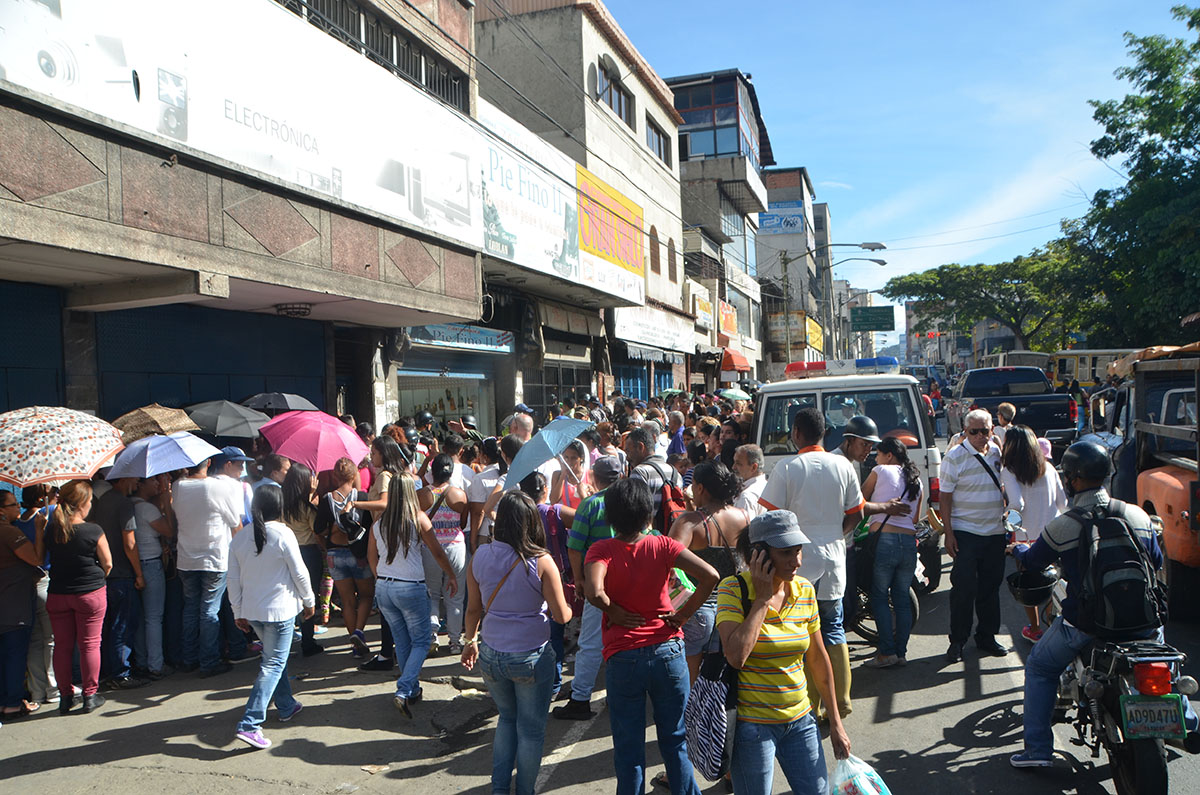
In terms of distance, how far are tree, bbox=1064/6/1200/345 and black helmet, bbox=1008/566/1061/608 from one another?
24.1m

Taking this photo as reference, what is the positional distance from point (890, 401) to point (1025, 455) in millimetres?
2678

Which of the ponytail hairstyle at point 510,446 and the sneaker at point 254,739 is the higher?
the ponytail hairstyle at point 510,446

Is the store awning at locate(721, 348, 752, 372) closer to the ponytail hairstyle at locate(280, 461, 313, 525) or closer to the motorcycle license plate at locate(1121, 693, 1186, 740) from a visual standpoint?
the ponytail hairstyle at locate(280, 461, 313, 525)

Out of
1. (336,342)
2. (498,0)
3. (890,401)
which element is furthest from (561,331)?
(890,401)

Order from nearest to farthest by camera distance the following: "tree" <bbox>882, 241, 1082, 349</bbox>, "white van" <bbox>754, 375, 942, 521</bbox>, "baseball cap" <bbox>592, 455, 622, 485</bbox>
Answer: "baseball cap" <bbox>592, 455, 622, 485</bbox> → "white van" <bbox>754, 375, 942, 521</bbox> → "tree" <bbox>882, 241, 1082, 349</bbox>

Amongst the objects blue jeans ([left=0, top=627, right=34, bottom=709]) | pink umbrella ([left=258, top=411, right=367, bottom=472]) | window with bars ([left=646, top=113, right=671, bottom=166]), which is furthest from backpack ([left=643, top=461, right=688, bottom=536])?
window with bars ([left=646, top=113, right=671, bottom=166])

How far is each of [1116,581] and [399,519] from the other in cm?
406

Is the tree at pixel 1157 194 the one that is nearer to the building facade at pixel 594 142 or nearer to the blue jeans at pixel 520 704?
the building facade at pixel 594 142

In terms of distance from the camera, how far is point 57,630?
5.76 meters

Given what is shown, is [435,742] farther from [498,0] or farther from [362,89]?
[498,0]

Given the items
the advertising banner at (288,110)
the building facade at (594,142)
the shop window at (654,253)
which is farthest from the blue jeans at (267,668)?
the shop window at (654,253)

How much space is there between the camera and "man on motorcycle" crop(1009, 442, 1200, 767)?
12.9ft

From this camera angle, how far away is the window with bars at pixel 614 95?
2414 cm

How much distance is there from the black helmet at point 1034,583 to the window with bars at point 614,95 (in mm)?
21566
